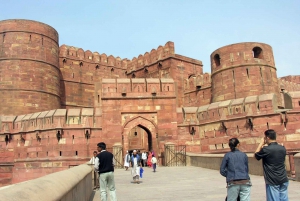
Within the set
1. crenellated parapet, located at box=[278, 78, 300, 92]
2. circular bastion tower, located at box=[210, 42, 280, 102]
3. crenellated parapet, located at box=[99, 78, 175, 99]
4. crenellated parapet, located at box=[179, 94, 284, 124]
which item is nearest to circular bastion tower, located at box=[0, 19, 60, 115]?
crenellated parapet, located at box=[99, 78, 175, 99]

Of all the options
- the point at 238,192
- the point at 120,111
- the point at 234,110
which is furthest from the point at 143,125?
the point at 238,192

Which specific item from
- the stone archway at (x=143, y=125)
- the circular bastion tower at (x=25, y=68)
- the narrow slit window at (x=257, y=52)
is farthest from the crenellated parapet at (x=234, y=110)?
the circular bastion tower at (x=25, y=68)

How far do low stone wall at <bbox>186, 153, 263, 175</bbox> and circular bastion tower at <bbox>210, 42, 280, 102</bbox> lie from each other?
6.87 meters

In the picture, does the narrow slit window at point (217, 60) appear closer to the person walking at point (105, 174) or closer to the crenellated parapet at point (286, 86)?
the crenellated parapet at point (286, 86)

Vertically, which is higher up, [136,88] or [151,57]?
[151,57]

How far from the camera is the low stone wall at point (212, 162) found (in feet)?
28.2

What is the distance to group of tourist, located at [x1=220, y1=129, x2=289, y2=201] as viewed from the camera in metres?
3.28

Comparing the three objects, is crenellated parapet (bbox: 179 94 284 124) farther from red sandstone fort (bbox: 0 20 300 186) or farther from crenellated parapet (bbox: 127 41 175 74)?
crenellated parapet (bbox: 127 41 175 74)

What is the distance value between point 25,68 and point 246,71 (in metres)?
13.7

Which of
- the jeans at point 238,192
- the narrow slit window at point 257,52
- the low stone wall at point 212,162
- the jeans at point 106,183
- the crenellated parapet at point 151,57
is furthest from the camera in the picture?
the crenellated parapet at point 151,57

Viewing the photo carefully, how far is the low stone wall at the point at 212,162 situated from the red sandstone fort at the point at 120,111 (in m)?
1.79

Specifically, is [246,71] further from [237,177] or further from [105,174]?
[237,177]

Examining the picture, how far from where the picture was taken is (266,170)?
11.0ft

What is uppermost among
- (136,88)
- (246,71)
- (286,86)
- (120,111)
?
(286,86)
